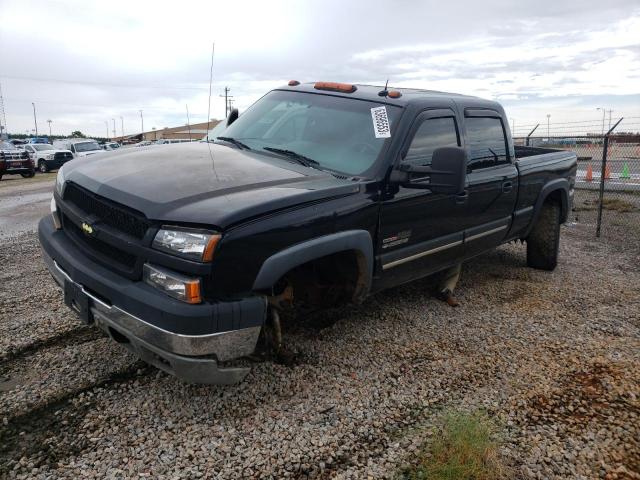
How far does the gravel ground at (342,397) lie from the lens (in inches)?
99.3

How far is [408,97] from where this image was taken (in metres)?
3.89

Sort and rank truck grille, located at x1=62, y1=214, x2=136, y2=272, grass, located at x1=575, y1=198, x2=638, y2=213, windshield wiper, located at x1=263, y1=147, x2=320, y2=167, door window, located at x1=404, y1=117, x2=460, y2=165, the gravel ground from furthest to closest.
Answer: grass, located at x1=575, y1=198, x2=638, y2=213 → door window, located at x1=404, y1=117, x2=460, y2=165 → windshield wiper, located at x1=263, y1=147, x2=320, y2=167 → truck grille, located at x1=62, y1=214, x2=136, y2=272 → the gravel ground

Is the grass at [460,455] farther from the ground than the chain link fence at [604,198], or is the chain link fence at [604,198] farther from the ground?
the chain link fence at [604,198]

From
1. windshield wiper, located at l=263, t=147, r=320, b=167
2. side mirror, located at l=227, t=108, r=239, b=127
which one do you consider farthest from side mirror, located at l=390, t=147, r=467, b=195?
side mirror, located at l=227, t=108, r=239, b=127

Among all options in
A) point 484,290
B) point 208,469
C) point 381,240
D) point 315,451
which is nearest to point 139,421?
point 208,469

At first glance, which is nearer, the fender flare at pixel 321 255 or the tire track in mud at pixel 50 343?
the fender flare at pixel 321 255

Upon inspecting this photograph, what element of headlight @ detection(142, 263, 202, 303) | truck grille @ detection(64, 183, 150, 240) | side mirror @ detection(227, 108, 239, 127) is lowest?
headlight @ detection(142, 263, 202, 303)

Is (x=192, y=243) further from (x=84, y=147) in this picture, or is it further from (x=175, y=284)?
(x=84, y=147)

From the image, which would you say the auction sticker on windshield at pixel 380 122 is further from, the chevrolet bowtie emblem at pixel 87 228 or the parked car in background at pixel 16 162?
the parked car in background at pixel 16 162

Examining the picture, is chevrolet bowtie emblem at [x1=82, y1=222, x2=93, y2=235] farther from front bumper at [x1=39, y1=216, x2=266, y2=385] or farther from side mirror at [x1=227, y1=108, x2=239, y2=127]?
side mirror at [x1=227, y1=108, x2=239, y2=127]

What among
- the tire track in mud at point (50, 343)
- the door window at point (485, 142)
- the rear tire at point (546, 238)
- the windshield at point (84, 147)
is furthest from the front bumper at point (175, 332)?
the windshield at point (84, 147)

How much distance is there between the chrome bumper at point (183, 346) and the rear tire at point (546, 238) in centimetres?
436

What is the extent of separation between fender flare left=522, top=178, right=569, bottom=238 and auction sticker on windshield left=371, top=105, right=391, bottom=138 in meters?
2.50

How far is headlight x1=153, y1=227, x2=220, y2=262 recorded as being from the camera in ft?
7.92
